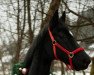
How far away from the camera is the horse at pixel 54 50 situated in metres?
4.21

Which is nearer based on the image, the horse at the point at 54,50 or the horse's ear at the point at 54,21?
the horse at the point at 54,50

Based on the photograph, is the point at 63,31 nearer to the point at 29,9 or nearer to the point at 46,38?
the point at 46,38

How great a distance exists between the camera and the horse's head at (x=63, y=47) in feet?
13.7

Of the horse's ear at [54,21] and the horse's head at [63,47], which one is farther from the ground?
the horse's ear at [54,21]

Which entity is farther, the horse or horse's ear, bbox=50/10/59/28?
horse's ear, bbox=50/10/59/28

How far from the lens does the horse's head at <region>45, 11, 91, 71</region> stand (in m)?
4.16

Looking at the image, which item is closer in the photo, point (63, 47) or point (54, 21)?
point (63, 47)

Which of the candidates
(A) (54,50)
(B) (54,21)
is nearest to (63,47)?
(A) (54,50)

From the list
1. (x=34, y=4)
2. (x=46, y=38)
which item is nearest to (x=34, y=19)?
(x=34, y=4)

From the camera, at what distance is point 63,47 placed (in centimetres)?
428

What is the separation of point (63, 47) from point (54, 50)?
126 millimetres

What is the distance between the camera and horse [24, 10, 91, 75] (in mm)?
4215

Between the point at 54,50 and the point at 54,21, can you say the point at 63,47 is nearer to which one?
the point at 54,50

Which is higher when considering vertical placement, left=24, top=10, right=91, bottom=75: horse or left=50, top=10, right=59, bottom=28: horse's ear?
left=50, top=10, right=59, bottom=28: horse's ear
